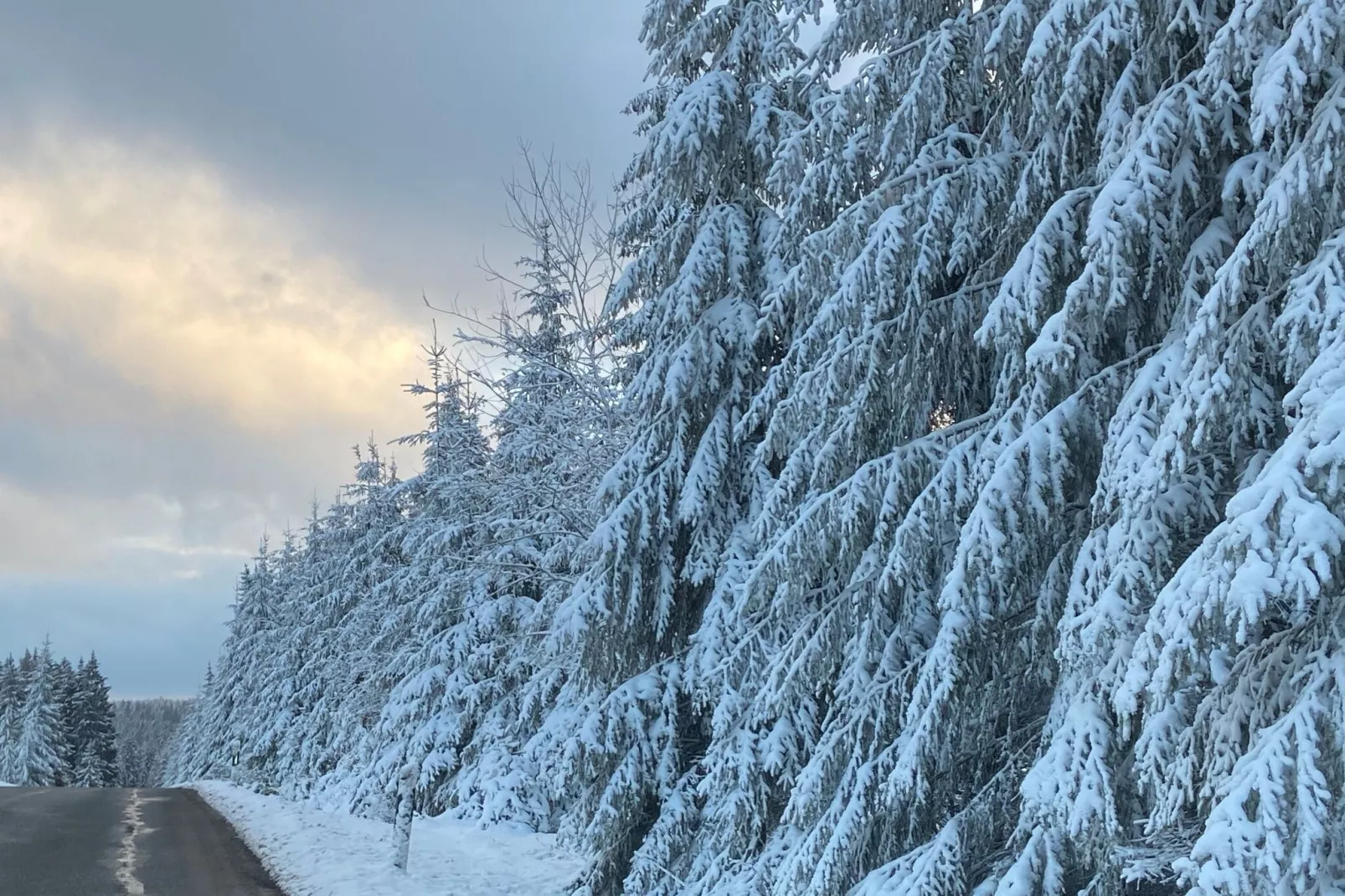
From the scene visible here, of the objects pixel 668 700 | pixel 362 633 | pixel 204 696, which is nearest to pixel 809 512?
pixel 668 700

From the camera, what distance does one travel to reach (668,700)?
10.1 metres

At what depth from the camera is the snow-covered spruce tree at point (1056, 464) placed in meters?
3.79

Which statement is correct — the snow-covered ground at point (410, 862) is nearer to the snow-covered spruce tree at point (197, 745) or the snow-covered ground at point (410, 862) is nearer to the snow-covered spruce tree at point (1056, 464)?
the snow-covered spruce tree at point (1056, 464)

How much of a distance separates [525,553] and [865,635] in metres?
10.8

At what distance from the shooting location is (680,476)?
33.4 feet

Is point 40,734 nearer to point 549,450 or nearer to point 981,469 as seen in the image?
point 549,450

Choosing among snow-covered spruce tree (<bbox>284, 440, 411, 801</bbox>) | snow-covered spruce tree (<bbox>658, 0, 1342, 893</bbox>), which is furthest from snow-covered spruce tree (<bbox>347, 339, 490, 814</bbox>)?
snow-covered spruce tree (<bbox>658, 0, 1342, 893</bbox>)

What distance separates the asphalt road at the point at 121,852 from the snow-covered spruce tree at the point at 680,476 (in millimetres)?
6920

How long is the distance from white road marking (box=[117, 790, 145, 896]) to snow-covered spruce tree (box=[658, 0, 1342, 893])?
9856 millimetres

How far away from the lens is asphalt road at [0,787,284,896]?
1348 centimetres

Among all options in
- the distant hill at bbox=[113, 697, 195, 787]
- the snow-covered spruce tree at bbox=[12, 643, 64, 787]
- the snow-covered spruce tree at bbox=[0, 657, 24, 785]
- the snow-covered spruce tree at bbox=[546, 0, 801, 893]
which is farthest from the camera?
the distant hill at bbox=[113, 697, 195, 787]

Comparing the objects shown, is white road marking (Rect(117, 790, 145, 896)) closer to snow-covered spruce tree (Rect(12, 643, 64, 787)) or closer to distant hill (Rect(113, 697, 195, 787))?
snow-covered spruce tree (Rect(12, 643, 64, 787))

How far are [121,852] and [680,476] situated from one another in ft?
44.6

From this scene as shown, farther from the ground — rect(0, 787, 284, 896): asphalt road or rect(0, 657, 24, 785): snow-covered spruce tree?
rect(0, 657, 24, 785): snow-covered spruce tree
